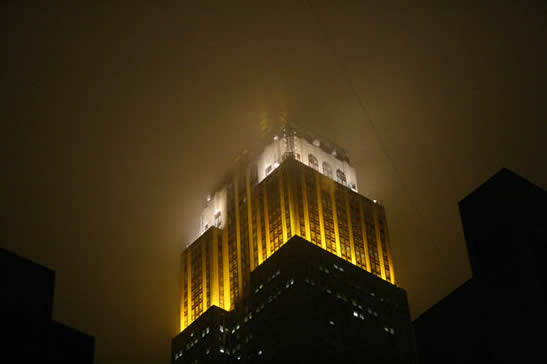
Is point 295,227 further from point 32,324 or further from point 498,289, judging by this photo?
point 498,289

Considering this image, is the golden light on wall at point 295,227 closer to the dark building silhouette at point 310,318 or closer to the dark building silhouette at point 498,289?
the dark building silhouette at point 310,318

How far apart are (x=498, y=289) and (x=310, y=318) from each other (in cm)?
8609

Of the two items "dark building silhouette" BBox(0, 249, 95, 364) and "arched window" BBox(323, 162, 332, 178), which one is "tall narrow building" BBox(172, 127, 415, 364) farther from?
"dark building silhouette" BBox(0, 249, 95, 364)

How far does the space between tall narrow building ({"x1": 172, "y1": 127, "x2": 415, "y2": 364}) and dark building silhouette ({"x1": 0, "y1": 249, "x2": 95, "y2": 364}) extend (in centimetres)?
7633

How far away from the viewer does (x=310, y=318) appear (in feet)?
496

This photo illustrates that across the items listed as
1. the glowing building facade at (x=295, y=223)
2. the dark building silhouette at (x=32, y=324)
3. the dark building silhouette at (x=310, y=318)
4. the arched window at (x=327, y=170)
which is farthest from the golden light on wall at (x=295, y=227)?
→ the dark building silhouette at (x=32, y=324)

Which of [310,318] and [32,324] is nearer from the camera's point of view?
[32,324]

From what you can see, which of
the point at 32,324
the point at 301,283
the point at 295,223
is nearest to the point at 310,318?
the point at 301,283

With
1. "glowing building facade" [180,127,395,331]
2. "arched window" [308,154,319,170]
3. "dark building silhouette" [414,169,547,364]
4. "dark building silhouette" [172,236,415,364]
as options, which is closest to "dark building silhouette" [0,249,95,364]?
"dark building silhouette" [414,169,547,364]

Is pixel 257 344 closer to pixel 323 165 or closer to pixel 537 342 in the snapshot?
pixel 323 165

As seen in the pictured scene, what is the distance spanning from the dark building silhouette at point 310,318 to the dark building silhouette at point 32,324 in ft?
250

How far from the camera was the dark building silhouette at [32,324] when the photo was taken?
235ft

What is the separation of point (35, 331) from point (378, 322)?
100m

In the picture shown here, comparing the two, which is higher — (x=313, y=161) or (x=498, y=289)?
(x=313, y=161)
